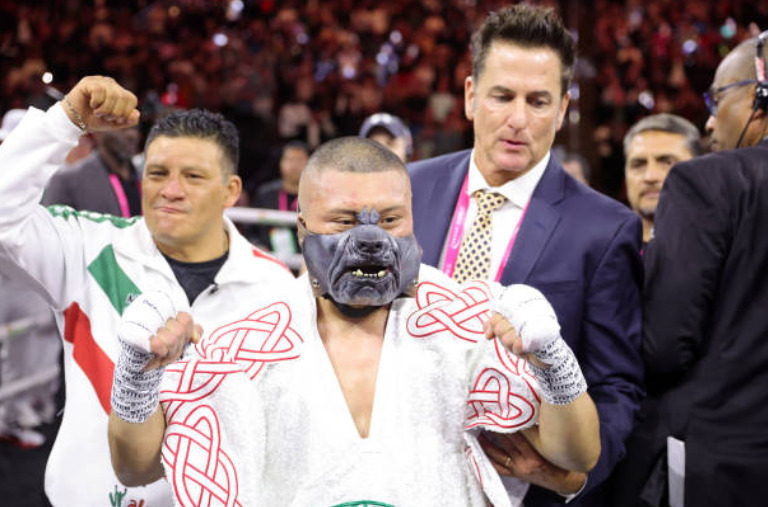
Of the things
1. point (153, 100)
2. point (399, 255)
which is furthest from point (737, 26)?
point (399, 255)

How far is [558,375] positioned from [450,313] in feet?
0.71

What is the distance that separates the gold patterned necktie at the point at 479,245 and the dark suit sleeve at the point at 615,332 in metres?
0.22

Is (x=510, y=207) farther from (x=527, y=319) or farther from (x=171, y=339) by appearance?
(x=171, y=339)

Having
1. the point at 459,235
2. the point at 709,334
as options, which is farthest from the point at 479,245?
the point at 709,334

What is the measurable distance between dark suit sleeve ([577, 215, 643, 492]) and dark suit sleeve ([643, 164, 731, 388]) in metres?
0.05

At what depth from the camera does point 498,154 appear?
5.81 ft

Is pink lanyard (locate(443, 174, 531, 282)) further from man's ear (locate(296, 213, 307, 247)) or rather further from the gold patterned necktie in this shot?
man's ear (locate(296, 213, 307, 247))

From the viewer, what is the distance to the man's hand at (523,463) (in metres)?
1.37

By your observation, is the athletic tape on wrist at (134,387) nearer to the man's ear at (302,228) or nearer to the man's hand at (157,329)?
the man's hand at (157,329)

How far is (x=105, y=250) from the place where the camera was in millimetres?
1884

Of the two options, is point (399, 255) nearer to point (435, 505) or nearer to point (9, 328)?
point (435, 505)

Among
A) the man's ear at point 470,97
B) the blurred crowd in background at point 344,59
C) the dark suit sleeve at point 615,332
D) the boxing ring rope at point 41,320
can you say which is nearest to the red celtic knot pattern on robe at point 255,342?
the dark suit sleeve at point 615,332

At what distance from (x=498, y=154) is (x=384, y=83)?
5.77 m

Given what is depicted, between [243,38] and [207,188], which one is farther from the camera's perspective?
[243,38]
